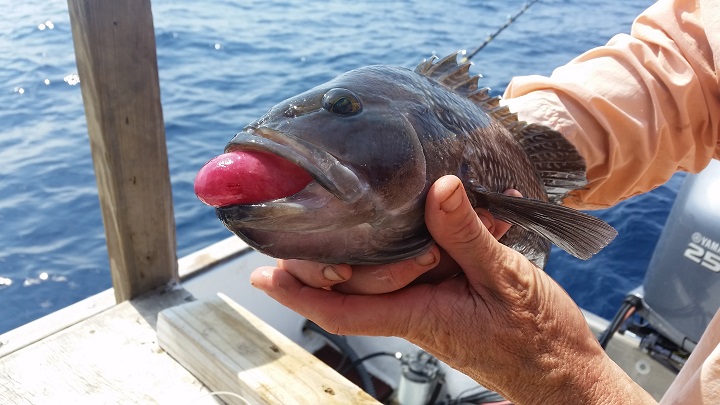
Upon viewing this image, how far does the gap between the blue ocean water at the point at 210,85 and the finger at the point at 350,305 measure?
5.11m

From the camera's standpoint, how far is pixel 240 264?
14.2ft

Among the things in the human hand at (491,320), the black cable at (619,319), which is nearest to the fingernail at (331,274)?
the human hand at (491,320)

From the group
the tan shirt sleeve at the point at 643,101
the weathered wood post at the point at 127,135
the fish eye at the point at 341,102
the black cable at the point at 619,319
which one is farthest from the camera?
the black cable at the point at 619,319

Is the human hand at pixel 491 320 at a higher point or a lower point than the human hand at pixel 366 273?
lower

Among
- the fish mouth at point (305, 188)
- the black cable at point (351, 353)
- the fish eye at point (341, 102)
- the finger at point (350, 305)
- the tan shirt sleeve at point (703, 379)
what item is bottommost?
the black cable at point (351, 353)

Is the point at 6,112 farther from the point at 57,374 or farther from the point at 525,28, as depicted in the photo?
the point at 525,28

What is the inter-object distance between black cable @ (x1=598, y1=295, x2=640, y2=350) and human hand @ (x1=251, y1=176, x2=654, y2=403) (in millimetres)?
2760

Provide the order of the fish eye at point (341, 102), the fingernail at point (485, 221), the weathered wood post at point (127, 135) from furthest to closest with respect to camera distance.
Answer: the weathered wood post at point (127, 135) < the fingernail at point (485, 221) < the fish eye at point (341, 102)

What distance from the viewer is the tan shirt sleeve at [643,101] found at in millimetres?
2395

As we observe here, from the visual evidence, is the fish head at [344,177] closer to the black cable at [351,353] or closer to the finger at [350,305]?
the finger at [350,305]

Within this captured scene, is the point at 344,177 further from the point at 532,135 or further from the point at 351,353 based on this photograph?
the point at 351,353

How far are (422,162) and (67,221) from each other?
715cm

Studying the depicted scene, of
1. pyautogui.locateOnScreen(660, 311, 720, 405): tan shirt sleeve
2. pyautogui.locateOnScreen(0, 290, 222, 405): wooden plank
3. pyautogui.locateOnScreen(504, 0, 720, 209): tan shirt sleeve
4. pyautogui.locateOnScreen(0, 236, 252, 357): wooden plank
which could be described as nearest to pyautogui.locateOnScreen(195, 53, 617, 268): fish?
pyautogui.locateOnScreen(660, 311, 720, 405): tan shirt sleeve

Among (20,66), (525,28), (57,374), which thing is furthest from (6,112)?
(525,28)
